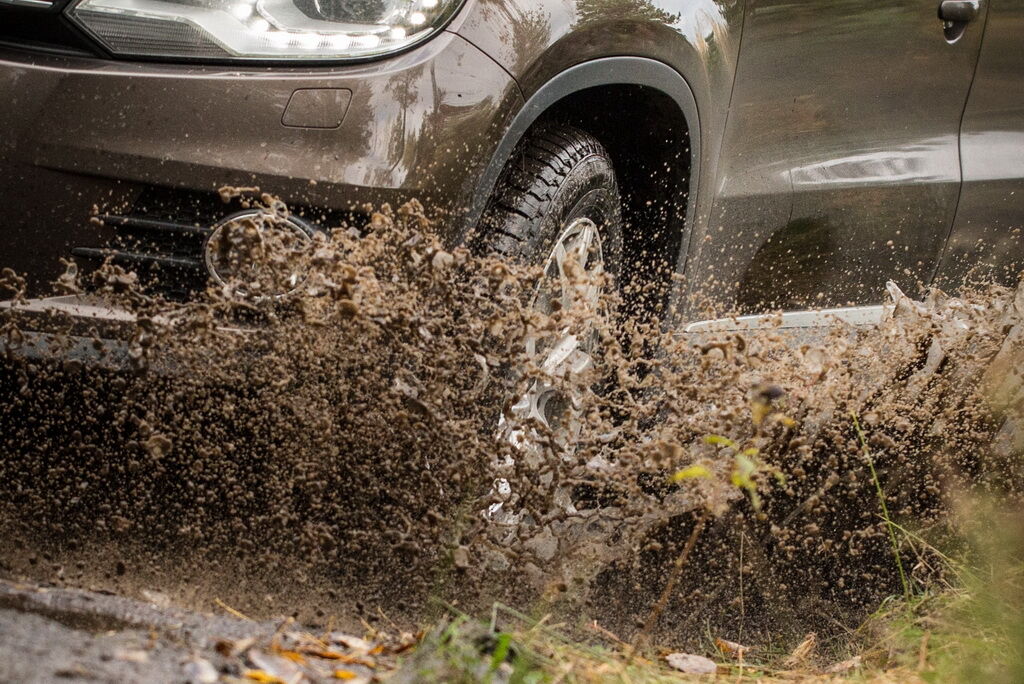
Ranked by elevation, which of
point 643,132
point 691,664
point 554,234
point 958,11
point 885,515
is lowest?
point 691,664

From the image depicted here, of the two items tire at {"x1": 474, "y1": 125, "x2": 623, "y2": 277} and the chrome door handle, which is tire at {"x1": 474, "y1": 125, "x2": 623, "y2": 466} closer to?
tire at {"x1": 474, "y1": 125, "x2": 623, "y2": 277}

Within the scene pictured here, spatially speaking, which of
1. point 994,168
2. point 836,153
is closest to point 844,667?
point 836,153

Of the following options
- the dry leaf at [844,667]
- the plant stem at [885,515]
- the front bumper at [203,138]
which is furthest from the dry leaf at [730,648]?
the front bumper at [203,138]

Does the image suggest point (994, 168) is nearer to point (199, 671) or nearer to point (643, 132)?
point (643, 132)

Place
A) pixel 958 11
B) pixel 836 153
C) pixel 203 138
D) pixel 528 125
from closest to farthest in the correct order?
pixel 203 138 → pixel 528 125 → pixel 836 153 → pixel 958 11

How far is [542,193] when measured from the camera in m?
2.56

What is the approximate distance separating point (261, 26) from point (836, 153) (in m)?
1.85

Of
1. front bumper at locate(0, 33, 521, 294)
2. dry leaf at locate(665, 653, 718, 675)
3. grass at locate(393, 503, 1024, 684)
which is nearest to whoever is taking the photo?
grass at locate(393, 503, 1024, 684)

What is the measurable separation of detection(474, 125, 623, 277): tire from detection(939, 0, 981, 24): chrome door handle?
132 cm

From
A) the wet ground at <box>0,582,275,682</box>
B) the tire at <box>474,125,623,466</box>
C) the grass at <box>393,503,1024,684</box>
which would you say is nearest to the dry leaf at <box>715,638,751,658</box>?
the grass at <box>393,503,1024,684</box>

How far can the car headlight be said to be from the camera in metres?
2.19

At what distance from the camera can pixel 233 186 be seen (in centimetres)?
216

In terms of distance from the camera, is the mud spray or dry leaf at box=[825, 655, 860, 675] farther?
dry leaf at box=[825, 655, 860, 675]

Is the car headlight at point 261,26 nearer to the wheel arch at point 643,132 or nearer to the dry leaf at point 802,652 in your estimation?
the wheel arch at point 643,132
